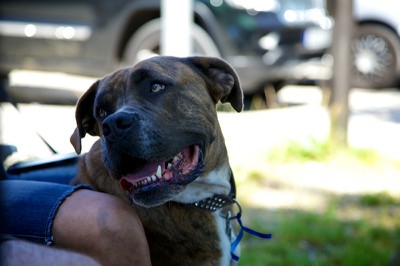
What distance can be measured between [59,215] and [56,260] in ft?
1.08

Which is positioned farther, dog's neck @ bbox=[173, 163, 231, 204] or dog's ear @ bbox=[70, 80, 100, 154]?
dog's ear @ bbox=[70, 80, 100, 154]

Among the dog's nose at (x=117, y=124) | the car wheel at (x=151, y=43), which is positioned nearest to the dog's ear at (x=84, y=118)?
the dog's nose at (x=117, y=124)

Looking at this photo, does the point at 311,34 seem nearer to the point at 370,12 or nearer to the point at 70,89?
the point at 370,12

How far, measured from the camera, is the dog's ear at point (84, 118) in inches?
116

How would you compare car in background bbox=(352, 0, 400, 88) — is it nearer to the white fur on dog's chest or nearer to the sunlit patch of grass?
the sunlit patch of grass

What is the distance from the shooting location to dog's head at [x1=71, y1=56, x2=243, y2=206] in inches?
101

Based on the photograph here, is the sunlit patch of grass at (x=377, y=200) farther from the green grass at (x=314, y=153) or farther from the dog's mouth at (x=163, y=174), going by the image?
the dog's mouth at (x=163, y=174)

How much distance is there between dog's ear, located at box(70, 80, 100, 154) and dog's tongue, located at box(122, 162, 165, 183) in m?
0.38

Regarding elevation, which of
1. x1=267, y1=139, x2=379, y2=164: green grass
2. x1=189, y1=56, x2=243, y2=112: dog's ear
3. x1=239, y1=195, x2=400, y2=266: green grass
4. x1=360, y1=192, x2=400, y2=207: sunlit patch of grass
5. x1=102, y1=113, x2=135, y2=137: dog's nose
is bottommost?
x1=360, y1=192, x2=400, y2=207: sunlit patch of grass

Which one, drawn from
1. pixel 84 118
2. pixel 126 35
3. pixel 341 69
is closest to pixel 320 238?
pixel 84 118

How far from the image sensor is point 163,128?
2.65 metres

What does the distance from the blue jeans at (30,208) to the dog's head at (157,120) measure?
236 millimetres

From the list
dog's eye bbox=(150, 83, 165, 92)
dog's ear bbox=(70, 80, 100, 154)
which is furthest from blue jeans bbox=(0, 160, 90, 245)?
dog's eye bbox=(150, 83, 165, 92)

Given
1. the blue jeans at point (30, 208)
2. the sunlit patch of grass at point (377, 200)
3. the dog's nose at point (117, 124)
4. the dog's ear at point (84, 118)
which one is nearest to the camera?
the blue jeans at point (30, 208)
